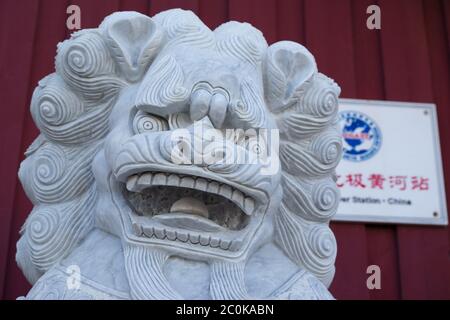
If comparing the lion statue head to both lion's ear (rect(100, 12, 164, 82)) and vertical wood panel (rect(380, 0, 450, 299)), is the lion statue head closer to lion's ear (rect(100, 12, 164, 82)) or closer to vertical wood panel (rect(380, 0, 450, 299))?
lion's ear (rect(100, 12, 164, 82))

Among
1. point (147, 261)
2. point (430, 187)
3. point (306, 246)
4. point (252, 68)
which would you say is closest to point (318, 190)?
point (306, 246)

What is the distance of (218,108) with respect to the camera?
112 cm

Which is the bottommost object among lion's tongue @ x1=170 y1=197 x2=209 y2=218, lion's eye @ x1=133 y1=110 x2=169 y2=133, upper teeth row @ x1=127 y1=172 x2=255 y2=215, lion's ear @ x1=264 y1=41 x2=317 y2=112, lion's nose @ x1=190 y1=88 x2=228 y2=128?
lion's tongue @ x1=170 y1=197 x2=209 y2=218

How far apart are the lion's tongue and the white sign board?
100 cm

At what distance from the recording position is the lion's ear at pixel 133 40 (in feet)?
3.98

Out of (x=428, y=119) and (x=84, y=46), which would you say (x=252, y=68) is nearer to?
(x=84, y=46)

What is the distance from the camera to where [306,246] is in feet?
4.10

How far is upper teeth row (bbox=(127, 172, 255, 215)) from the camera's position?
1.07m

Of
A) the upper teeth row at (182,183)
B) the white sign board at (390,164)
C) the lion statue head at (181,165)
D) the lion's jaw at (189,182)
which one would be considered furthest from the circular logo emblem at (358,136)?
the upper teeth row at (182,183)

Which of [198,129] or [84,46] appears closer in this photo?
[198,129]

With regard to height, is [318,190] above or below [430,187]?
below

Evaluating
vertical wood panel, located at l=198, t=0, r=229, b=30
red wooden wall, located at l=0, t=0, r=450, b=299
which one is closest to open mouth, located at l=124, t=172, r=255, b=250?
red wooden wall, located at l=0, t=0, r=450, b=299

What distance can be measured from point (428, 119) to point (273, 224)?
3.82ft

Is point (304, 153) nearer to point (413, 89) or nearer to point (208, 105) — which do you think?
point (208, 105)
